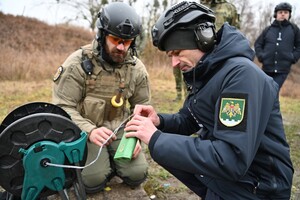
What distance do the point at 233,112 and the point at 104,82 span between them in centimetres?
162

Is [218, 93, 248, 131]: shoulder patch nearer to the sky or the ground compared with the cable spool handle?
nearer to the sky

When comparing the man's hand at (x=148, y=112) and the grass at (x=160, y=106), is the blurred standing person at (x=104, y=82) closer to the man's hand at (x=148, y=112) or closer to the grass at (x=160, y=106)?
the grass at (x=160, y=106)

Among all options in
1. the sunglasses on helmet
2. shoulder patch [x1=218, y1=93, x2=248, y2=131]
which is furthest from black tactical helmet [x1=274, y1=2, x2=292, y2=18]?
shoulder patch [x1=218, y1=93, x2=248, y2=131]

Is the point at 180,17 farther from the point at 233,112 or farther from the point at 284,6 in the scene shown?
the point at 284,6

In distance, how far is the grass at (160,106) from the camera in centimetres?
310

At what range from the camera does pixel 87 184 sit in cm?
271

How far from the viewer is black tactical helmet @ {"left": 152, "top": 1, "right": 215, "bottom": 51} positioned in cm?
166

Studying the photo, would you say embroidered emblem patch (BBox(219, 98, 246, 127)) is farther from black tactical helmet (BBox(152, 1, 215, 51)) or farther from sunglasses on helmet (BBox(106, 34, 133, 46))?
sunglasses on helmet (BBox(106, 34, 133, 46))

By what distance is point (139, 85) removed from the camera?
310 centimetres

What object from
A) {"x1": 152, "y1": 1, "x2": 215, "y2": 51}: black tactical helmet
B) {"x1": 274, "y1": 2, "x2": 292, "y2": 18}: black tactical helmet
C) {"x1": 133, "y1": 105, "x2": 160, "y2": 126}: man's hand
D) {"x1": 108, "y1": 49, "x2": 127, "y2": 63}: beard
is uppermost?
{"x1": 274, "y1": 2, "x2": 292, "y2": 18}: black tactical helmet

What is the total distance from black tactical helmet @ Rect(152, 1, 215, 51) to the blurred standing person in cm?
100

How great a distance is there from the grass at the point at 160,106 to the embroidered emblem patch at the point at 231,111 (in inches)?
65.2

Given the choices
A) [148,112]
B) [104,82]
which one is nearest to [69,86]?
[104,82]

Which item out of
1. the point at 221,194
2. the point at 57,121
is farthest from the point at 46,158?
the point at 221,194
